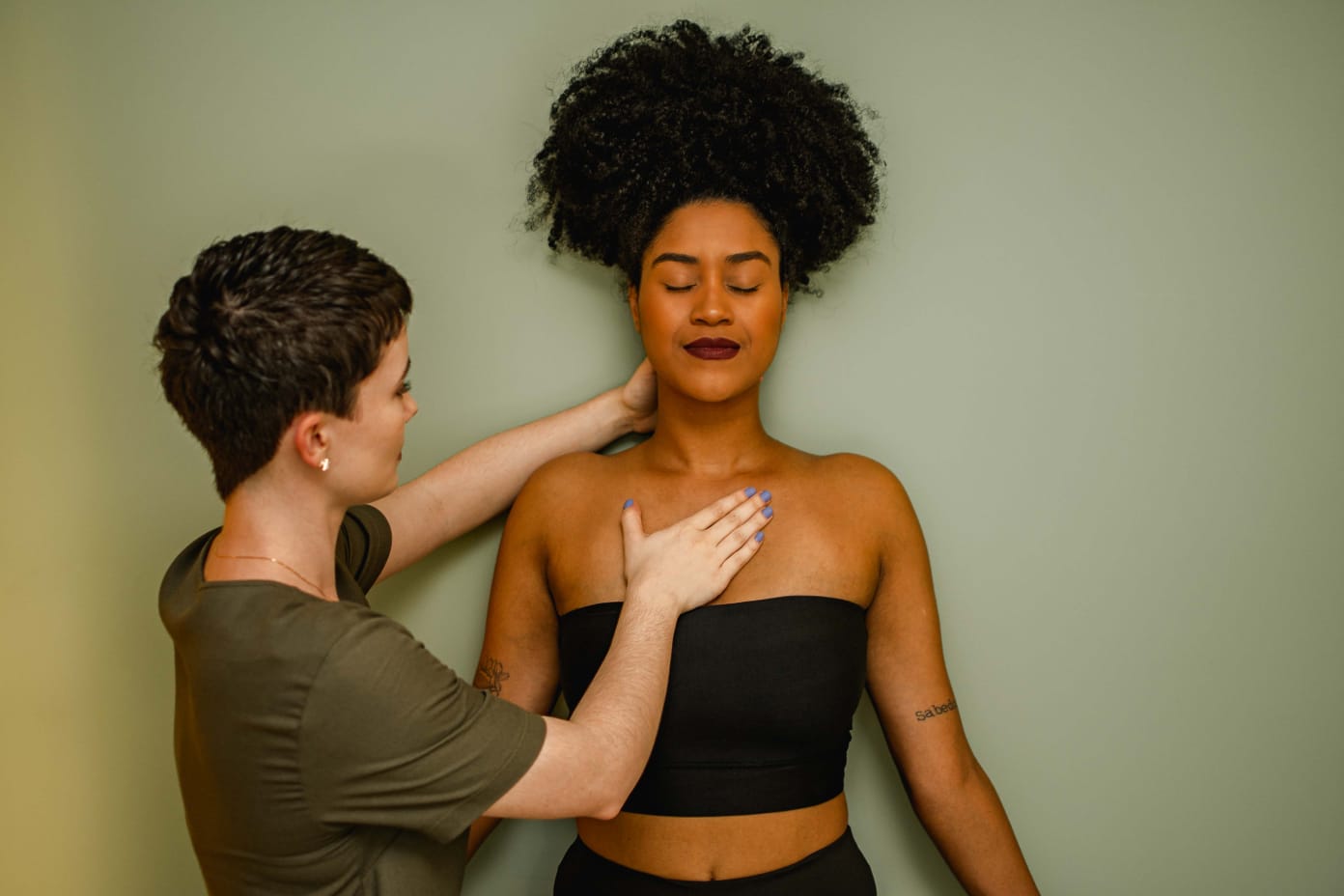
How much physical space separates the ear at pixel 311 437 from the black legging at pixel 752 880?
820 millimetres

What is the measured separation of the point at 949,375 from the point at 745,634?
65cm

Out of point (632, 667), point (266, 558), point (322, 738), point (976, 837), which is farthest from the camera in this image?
point (976, 837)

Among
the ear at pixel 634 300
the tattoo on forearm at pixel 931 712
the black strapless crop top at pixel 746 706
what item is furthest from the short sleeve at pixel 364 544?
the tattoo on forearm at pixel 931 712

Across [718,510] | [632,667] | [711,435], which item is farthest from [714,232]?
[632,667]

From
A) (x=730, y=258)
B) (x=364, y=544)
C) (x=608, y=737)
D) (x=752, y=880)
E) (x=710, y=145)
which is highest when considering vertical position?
(x=710, y=145)

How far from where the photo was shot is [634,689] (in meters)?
1.41

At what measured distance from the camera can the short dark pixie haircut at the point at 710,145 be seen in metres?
1.71

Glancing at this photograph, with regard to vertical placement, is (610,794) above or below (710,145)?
below

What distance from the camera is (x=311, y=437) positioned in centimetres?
130

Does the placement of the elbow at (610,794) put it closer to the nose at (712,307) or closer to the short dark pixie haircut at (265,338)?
the short dark pixie haircut at (265,338)

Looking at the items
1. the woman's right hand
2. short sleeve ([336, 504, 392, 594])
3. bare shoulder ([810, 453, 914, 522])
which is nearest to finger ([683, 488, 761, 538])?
the woman's right hand

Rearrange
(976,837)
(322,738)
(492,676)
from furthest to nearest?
(492,676) → (976,837) → (322,738)

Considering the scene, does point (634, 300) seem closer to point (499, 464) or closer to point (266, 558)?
point (499, 464)

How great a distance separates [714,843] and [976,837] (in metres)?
0.45
